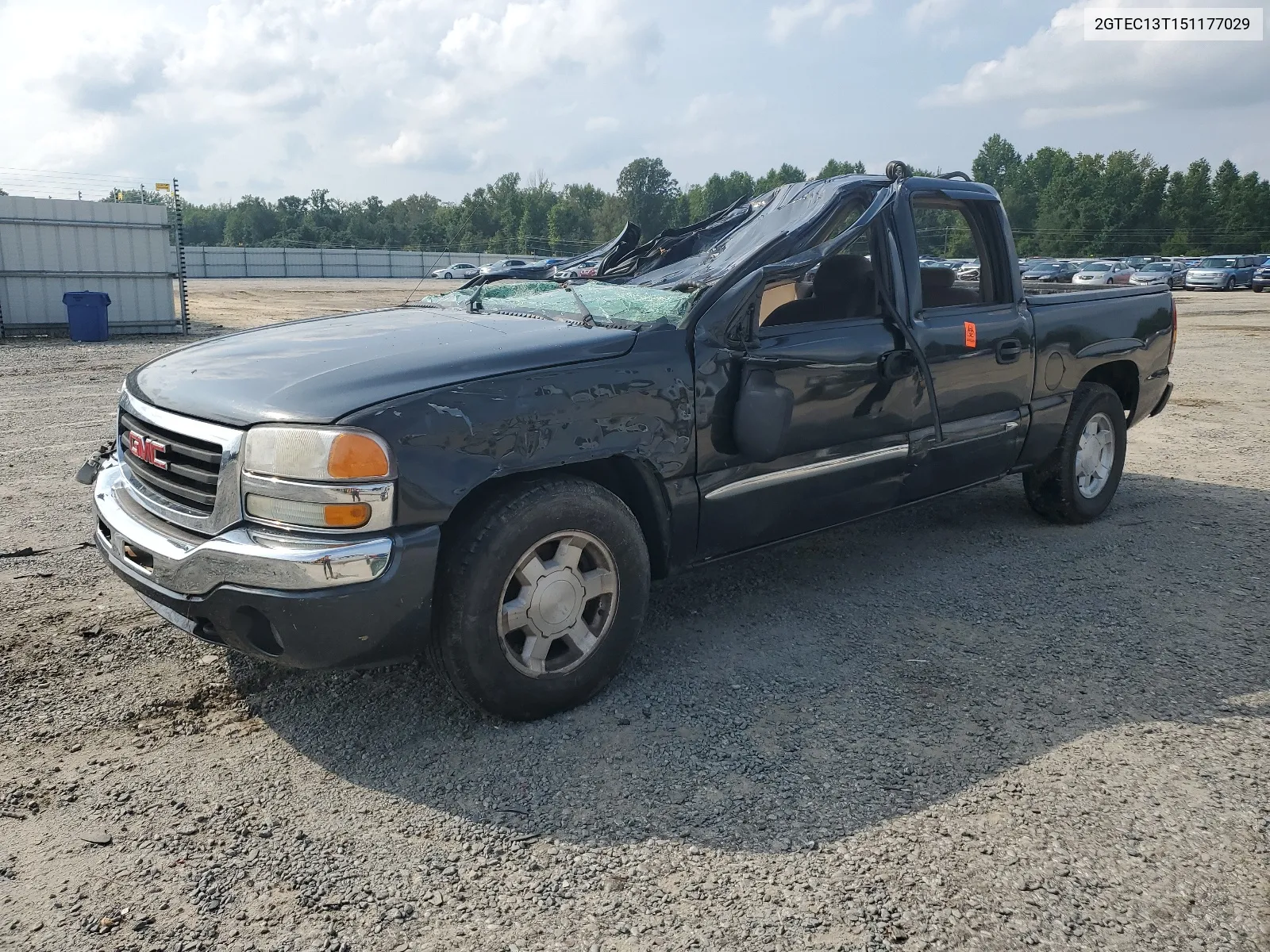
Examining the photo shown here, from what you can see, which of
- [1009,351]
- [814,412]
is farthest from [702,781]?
[1009,351]

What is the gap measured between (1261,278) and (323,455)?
4538 cm

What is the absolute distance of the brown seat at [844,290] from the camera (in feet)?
14.1

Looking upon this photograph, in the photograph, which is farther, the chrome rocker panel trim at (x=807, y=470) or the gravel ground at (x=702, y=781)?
the chrome rocker panel trim at (x=807, y=470)

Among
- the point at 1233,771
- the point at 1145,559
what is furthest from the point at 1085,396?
the point at 1233,771

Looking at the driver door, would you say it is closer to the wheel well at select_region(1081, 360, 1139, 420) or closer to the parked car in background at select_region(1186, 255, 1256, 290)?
the wheel well at select_region(1081, 360, 1139, 420)

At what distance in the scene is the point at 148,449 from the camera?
3.34 m

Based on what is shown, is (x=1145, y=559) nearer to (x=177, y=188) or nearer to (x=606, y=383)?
(x=606, y=383)

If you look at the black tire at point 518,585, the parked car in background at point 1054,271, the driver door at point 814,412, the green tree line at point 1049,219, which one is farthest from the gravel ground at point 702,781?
the green tree line at point 1049,219

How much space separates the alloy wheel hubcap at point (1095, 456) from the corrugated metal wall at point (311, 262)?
58.2 metres

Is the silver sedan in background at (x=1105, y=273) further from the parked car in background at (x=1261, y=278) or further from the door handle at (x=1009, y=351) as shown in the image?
the door handle at (x=1009, y=351)

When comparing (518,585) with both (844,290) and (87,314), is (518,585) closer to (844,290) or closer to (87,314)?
(844,290)

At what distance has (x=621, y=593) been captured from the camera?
135 inches

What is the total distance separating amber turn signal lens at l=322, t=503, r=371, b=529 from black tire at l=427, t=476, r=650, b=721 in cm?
31

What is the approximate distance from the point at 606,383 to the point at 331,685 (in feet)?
4.88
